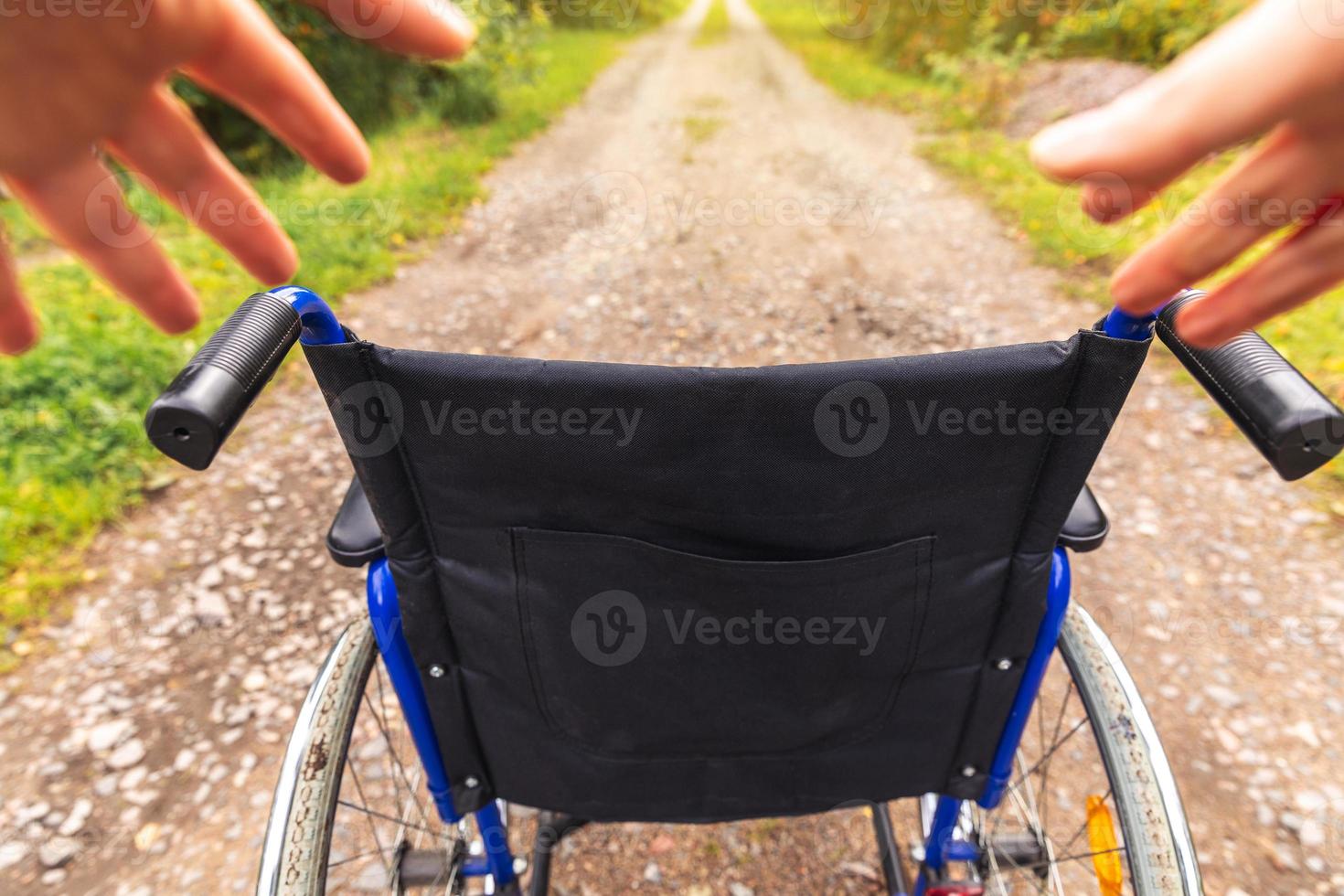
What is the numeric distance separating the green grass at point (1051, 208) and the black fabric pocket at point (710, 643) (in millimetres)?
671

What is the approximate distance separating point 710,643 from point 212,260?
4890 mm

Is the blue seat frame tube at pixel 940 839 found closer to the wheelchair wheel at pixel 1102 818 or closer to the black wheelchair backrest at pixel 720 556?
the wheelchair wheel at pixel 1102 818

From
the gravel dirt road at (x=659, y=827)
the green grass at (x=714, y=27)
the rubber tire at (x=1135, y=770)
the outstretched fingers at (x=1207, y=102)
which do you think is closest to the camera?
the outstretched fingers at (x=1207, y=102)

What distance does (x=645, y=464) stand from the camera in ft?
2.95

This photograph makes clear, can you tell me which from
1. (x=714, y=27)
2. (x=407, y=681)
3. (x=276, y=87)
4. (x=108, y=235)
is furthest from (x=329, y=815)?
(x=714, y=27)

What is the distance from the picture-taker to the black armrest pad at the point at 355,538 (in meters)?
1.10

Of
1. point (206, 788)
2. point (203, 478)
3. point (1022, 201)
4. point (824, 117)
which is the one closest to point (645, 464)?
point (206, 788)

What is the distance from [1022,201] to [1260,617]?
13.0 ft

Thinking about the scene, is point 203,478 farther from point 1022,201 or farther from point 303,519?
point 1022,201

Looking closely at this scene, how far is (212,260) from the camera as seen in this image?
14.7ft

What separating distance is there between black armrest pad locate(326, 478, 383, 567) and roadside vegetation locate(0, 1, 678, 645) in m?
2.28

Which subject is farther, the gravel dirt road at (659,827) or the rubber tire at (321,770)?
A: the gravel dirt road at (659,827)

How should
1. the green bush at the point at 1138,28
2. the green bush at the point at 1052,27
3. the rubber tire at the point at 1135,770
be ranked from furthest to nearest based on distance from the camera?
the green bush at the point at 1052,27
the green bush at the point at 1138,28
the rubber tire at the point at 1135,770

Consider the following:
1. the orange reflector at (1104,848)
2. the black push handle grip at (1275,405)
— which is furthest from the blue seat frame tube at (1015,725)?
the black push handle grip at (1275,405)
